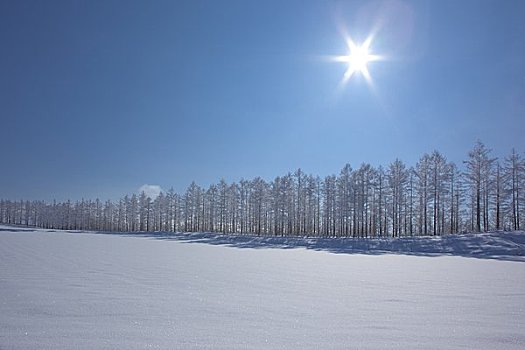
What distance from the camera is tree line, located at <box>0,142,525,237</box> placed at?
4538 cm

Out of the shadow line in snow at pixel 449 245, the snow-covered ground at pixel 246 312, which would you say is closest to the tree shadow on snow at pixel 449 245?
the shadow line in snow at pixel 449 245

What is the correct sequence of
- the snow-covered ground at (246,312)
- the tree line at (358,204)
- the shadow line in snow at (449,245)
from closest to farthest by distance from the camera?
the snow-covered ground at (246,312) → the shadow line in snow at (449,245) → the tree line at (358,204)

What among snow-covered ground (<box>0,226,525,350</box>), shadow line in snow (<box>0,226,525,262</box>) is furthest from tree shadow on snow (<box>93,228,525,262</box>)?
snow-covered ground (<box>0,226,525,350</box>)

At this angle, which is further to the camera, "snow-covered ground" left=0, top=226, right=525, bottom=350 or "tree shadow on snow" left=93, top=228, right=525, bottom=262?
"tree shadow on snow" left=93, top=228, right=525, bottom=262

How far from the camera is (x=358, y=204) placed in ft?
191

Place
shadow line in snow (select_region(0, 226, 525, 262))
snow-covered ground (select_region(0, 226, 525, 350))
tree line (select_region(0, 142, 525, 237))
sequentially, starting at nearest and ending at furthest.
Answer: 1. snow-covered ground (select_region(0, 226, 525, 350))
2. shadow line in snow (select_region(0, 226, 525, 262))
3. tree line (select_region(0, 142, 525, 237))

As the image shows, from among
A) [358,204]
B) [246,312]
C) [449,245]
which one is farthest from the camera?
[358,204]

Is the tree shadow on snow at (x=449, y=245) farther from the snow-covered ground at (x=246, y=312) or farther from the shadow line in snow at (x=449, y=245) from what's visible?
the snow-covered ground at (x=246, y=312)

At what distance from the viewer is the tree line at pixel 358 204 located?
45375mm

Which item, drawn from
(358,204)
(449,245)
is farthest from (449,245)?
(358,204)

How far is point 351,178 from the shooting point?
200 feet

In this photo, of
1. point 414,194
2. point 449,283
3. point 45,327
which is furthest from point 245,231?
point 45,327

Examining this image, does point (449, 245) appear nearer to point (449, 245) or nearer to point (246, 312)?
point (449, 245)

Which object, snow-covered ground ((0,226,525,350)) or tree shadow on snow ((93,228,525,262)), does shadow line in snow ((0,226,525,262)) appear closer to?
tree shadow on snow ((93,228,525,262))
